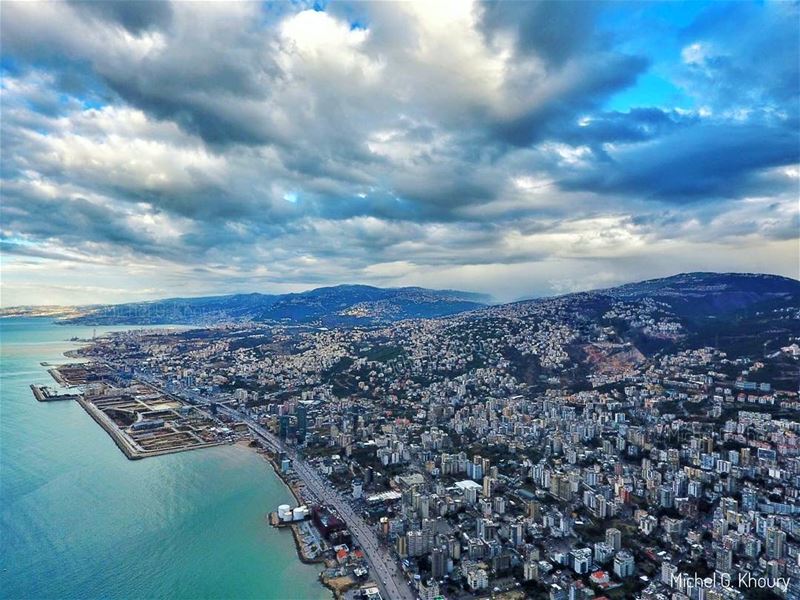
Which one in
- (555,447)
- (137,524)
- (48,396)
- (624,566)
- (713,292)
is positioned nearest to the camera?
(624,566)

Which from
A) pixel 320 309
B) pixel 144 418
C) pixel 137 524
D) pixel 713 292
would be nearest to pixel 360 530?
pixel 137 524

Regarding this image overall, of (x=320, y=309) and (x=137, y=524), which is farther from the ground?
(x=320, y=309)

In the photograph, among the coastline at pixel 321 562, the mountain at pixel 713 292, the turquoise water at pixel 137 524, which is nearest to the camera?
the coastline at pixel 321 562

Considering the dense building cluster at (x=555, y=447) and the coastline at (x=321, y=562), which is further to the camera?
the dense building cluster at (x=555, y=447)

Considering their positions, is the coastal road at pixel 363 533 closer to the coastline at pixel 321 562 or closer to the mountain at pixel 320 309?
the coastline at pixel 321 562

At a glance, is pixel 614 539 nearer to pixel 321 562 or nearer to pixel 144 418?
pixel 321 562

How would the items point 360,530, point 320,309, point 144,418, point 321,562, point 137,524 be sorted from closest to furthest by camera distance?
point 321,562, point 360,530, point 137,524, point 144,418, point 320,309

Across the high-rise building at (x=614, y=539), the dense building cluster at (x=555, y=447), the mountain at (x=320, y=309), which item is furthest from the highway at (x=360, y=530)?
the mountain at (x=320, y=309)

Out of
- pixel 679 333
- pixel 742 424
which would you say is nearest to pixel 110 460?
pixel 742 424
